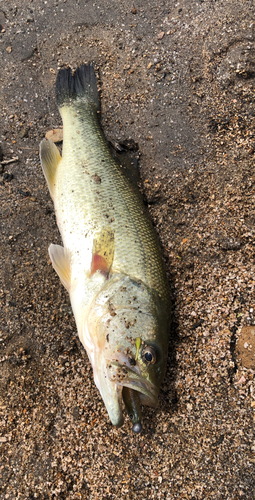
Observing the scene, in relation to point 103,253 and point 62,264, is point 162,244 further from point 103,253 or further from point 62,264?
point 62,264

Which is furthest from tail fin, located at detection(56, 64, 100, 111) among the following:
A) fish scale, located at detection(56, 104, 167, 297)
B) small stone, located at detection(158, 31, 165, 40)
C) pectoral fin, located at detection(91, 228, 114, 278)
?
pectoral fin, located at detection(91, 228, 114, 278)

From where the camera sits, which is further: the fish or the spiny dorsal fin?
the spiny dorsal fin

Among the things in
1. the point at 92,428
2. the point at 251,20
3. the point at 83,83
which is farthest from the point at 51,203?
the point at 251,20

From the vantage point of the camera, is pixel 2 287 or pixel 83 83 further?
pixel 83 83

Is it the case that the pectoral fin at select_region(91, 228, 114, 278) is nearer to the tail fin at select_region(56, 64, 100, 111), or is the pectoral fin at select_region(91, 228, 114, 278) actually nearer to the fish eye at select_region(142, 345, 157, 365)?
the fish eye at select_region(142, 345, 157, 365)

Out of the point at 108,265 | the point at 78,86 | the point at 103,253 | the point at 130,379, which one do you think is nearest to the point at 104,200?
the point at 103,253

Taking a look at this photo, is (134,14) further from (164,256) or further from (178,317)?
(178,317)
